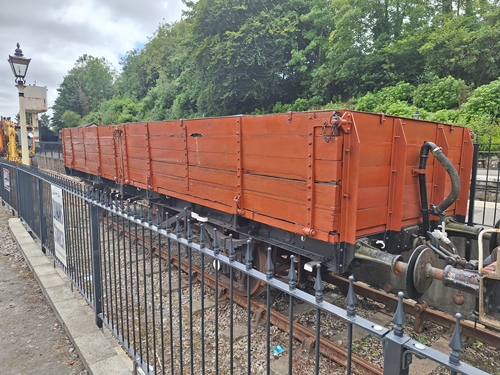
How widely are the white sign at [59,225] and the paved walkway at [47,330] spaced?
377 millimetres

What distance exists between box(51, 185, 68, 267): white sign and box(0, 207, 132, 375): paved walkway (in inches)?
14.8

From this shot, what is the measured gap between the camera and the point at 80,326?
373cm

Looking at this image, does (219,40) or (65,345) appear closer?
(65,345)

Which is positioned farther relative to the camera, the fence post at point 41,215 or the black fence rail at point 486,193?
the black fence rail at point 486,193

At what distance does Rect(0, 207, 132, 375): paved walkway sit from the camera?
10.6 feet

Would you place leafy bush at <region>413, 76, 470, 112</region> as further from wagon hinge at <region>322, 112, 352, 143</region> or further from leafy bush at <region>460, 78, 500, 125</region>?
wagon hinge at <region>322, 112, 352, 143</region>

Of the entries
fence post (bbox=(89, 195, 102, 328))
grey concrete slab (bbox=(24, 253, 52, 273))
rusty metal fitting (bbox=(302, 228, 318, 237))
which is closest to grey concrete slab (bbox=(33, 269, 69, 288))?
grey concrete slab (bbox=(24, 253, 52, 273))

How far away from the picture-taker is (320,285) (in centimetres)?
144

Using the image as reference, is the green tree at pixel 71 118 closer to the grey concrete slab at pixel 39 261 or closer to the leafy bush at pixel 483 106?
the leafy bush at pixel 483 106

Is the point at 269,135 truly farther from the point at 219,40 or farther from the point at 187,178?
the point at 219,40

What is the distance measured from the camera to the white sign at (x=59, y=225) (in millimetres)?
4645

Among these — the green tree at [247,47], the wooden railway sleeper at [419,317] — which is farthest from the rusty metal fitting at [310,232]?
the green tree at [247,47]

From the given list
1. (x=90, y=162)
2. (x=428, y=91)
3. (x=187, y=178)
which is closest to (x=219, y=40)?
(x=428, y=91)

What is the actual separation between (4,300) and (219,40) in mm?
24797
